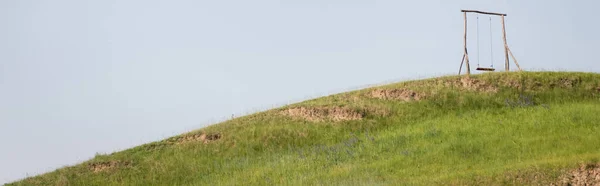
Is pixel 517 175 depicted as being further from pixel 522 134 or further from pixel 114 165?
pixel 114 165

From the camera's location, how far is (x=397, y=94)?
133 ft

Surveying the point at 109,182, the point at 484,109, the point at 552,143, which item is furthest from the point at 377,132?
the point at 109,182

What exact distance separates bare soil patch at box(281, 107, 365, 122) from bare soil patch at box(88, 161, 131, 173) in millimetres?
9667

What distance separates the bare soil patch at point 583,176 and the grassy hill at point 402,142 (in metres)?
0.03

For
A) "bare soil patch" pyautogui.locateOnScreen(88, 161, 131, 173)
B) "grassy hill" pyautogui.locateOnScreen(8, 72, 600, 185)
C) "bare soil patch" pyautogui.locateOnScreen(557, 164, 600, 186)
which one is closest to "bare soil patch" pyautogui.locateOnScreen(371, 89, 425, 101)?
"grassy hill" pyautogui.locateOnScreen(8, 72, 600, 185)

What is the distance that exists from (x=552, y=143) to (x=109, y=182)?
19106 mm

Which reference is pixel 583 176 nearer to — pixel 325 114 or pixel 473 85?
pixel 325 114

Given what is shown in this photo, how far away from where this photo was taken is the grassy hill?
24344 millimetres

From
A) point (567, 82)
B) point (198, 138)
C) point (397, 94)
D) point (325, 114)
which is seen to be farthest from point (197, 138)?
point (567, 82)

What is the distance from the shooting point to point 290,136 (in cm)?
3569

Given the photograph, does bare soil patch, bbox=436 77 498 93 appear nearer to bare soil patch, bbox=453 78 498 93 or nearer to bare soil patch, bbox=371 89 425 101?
bare soil patch, bbox=453 78 498 93

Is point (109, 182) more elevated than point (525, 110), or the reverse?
point (525, 110)

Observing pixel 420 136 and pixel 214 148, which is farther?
pixel 214 148

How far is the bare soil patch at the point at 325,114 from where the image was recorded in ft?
123
